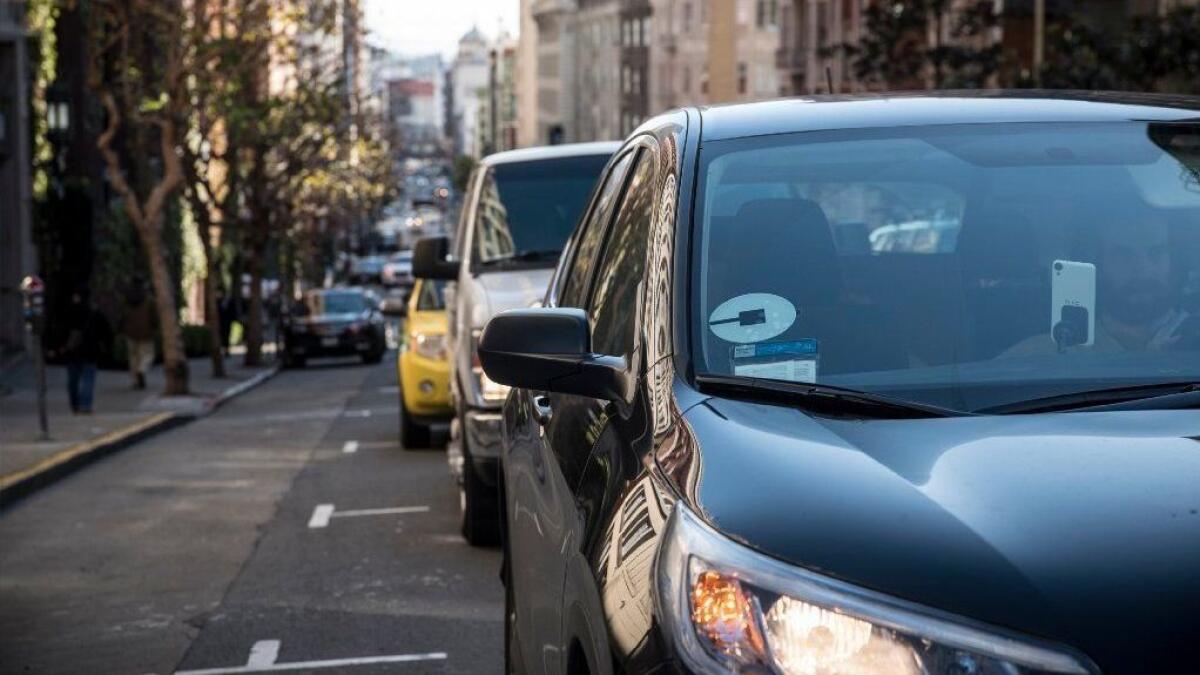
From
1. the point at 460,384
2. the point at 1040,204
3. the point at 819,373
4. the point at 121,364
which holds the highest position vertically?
the point at 1040,204

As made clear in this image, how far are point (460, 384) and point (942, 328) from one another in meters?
8.34

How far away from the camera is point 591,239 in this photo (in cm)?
553

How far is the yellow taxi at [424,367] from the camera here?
18.1m

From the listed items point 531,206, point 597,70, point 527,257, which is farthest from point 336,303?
point 597,70

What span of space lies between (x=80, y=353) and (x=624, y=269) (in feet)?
82.2

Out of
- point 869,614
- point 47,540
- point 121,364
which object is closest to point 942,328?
point 869,614

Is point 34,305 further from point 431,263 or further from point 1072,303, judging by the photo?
point 1072,303

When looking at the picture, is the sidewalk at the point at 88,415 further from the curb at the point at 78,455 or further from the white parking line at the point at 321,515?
the white parking line at the point at 321,515

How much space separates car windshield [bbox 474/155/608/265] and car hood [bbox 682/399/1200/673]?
32.2ft

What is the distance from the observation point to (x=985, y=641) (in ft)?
9.50

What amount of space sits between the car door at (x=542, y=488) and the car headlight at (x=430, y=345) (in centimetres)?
1216

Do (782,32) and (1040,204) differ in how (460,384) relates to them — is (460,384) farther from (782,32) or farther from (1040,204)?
(782,32)

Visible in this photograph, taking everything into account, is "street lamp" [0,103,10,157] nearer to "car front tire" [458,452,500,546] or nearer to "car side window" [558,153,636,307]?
"car front tire" [458,452,500,546]

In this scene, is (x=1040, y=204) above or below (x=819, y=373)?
above
